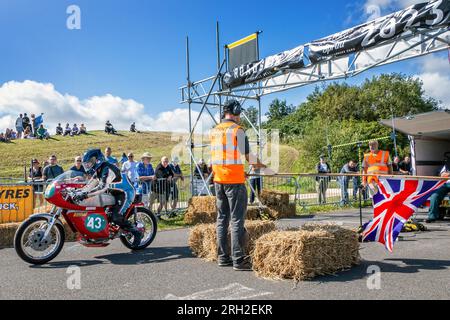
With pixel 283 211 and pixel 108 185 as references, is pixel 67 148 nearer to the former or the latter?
pixel 283 211

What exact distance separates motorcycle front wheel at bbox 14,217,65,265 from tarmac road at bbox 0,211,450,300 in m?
0.16

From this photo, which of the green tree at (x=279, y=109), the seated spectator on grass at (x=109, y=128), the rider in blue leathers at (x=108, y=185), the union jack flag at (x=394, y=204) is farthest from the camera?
the green tree at (x=279, y=109)

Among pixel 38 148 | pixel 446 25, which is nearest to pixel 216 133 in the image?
pixel 446 25

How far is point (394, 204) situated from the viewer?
225 inches

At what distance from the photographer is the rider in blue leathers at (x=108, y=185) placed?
645 cm

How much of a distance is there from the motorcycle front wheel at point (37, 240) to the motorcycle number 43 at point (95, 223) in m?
0.41

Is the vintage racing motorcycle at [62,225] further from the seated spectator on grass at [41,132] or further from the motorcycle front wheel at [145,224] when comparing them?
the seated spectator on grass at [41,132]

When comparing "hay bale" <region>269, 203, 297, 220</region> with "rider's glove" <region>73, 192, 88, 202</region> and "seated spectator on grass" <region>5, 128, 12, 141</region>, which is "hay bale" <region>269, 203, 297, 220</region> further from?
"seated spectator on grass" <region>5, 128, 12, 141</region>

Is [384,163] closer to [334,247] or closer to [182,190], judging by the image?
[334,247]

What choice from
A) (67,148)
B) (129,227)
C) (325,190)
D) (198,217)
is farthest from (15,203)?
(67,148)

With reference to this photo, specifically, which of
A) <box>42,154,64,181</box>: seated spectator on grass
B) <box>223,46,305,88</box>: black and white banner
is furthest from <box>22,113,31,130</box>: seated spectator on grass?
<box>223,46,305,88</box>: black and white banner

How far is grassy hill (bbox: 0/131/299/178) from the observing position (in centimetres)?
2709

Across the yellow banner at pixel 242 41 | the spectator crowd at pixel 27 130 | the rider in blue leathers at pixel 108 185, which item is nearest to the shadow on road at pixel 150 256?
the rider in blue leathers at pixel 108 185

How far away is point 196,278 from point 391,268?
2.54m
